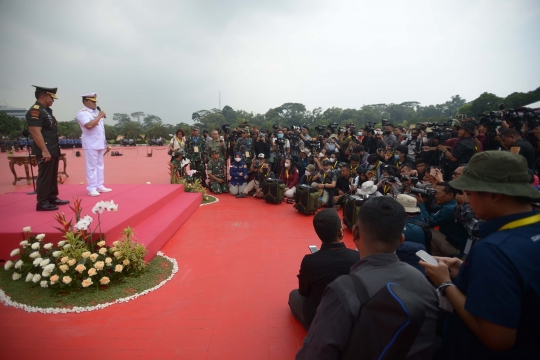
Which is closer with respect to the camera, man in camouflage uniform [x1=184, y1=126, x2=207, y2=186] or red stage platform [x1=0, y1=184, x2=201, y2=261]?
red stage platform [x1=0, y1=184, x2=201, y2=261]

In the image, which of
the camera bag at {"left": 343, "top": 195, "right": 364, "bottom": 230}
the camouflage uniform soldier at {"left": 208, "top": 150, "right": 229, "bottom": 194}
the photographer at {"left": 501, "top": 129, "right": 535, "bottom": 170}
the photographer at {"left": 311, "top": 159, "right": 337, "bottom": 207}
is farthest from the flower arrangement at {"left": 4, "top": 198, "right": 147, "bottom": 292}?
the photographer at {"left": 501, "top": 129, "right": 535, "bottom": 170}

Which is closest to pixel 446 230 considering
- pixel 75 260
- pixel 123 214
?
pixel 75 260

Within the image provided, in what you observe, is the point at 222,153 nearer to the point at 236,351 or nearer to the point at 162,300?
the point at 162,300

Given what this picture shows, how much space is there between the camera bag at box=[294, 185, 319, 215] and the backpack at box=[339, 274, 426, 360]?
5172 mm

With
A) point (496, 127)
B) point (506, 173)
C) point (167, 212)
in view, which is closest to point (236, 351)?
point (506, 173)

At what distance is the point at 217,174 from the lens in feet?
27.6

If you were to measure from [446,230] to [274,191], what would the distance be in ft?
14.3

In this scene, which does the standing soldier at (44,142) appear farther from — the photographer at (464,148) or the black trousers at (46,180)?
the photographer at (464,148)

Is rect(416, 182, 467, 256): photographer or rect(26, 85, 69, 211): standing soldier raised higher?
rect(26, 85, 69, 211): standing soldier

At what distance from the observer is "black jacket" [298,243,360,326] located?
2.15 meters

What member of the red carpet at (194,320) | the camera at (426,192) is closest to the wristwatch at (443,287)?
the red carpet at (194,320)

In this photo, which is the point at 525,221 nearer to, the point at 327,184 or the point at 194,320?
the point at 194,320

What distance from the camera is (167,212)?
5.25 m

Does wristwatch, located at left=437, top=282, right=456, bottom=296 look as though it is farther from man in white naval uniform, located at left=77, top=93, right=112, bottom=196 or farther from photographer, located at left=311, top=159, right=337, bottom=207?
photographer, located at left=311, top=159, right=337, bottom=207
